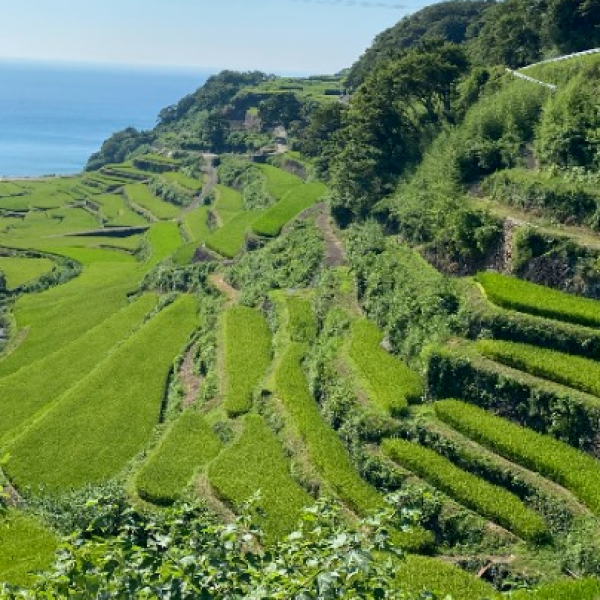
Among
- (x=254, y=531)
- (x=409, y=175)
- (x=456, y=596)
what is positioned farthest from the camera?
(x=409, y=175)

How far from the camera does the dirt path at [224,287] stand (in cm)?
3173

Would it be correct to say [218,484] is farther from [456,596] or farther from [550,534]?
[550,534]

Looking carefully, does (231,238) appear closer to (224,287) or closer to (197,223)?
(224,287)

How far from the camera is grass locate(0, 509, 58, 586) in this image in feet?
48.9

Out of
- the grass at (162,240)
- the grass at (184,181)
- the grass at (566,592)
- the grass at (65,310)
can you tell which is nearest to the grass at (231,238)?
the grass at (65,310)

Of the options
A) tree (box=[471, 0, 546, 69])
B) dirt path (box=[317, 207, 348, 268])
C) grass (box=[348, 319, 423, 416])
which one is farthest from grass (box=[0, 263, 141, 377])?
tree (box=[471, 0, 546, 69])

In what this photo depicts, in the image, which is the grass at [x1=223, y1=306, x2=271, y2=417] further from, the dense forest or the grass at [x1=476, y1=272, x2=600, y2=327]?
the grass at [x1=476, y1=272, x2=600, y2=327]

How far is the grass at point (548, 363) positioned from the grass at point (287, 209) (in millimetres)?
20131

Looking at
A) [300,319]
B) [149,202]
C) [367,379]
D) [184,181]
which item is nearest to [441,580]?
[367,379]

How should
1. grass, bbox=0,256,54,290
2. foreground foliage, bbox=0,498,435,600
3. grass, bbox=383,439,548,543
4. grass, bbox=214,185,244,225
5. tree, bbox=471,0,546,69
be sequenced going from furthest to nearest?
grass, bbox=214,185,244,225 < grass, bbox=0,256,54,290 < tree, bbox=471,0,546,69 < grass, bbox=383,439,548,543 < foreground foliage, bbox=0,498,435,600

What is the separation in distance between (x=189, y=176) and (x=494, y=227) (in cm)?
4949

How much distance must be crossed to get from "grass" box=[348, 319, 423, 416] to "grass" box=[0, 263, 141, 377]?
18743 mm

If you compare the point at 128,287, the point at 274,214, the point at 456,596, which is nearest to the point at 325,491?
the point at 456,596

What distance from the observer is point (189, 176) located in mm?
66375
